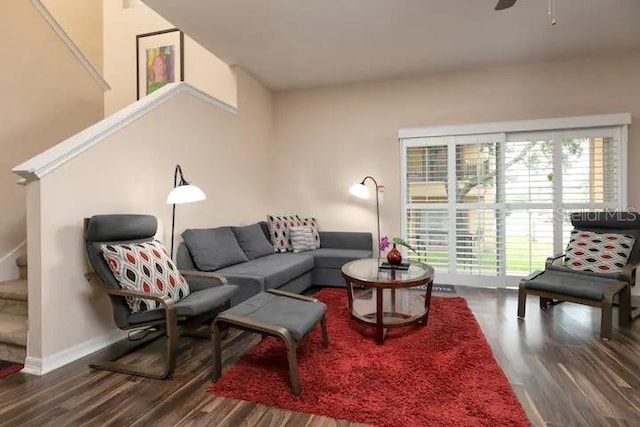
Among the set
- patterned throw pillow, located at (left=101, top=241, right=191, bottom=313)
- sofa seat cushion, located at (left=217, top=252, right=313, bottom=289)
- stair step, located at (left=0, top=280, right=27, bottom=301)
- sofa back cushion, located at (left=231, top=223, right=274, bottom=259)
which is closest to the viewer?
patterned throw pillow, located at (left=101, top=241, right=191, bottom=313)

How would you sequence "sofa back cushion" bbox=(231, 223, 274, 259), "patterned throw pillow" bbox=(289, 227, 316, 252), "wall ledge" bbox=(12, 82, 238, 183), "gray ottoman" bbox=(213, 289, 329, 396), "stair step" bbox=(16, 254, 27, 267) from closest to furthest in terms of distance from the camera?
1. "gray ottoman" bbox=(213, 289, 329, 396)
2. "wall ledge" bbox=(12, 82, 238, 183)
3. "stair step" bbox=(16, 254, 27, 267)
4. "sofa back cushion" bbox=(231, 223, 274, 259)
5. "patterned throw pillow" bbox=(289, 227, 316, 252)

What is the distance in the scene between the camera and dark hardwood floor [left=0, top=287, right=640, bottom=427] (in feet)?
5.90

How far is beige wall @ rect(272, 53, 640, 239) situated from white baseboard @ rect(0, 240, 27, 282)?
126 inches

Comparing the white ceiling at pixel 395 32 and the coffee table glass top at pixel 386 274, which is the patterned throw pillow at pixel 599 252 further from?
the white ceiling at pixel 395 32

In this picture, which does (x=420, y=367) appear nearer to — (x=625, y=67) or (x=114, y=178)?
(x=114, y=178)

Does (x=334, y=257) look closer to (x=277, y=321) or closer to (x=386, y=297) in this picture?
(x=386, y=297)

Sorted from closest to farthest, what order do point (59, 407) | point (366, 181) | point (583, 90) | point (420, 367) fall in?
1. point (59, 407)
2. point (420, 367)
3. point (583, 90)
4. point (366, 181)

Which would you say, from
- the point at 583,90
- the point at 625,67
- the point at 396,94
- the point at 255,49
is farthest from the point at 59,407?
the point at 625,67

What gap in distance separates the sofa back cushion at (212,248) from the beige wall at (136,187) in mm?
223

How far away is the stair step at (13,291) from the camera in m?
2.68

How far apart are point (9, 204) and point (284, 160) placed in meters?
3.35

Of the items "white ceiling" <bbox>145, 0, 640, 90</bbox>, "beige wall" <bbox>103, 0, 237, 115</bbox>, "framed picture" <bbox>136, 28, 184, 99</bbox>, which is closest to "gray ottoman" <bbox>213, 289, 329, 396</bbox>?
"white ceiling" <bbox>145, 0, 640, 90</bbox>

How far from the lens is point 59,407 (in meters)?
1.91

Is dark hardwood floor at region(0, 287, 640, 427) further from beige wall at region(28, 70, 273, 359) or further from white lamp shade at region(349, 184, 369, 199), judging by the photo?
white lamp shade at region(349, 184, 369, 199)
